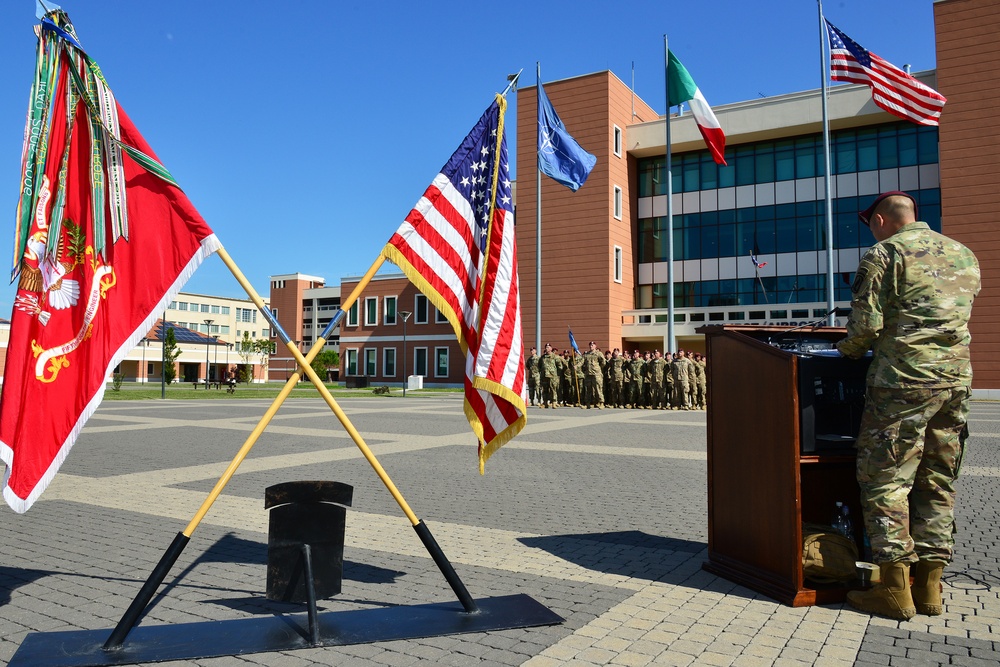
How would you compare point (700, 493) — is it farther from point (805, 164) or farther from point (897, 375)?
point (805, 164)

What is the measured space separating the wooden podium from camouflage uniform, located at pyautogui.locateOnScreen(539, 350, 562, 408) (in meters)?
Answer: 21.9

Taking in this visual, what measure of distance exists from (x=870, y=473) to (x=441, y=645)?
242cm

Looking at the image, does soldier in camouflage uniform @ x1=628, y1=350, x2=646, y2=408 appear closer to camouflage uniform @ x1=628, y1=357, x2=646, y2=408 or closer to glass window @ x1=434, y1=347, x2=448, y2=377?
camouflage uniform @ x1=628, y1=357, x2=646, y2=408

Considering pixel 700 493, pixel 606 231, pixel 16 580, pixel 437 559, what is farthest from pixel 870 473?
pixel 606 231

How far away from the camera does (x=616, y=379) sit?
88.4 ft

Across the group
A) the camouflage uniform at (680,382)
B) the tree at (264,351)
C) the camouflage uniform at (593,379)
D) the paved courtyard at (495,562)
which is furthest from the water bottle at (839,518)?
the tree at (264,351)

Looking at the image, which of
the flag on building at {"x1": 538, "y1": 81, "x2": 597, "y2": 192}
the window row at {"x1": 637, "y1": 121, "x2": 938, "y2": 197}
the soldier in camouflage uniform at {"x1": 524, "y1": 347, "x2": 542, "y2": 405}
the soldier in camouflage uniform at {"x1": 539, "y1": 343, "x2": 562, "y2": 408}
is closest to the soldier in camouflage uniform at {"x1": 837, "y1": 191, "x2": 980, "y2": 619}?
the flag on building at {"x1": 538, "y1": 81, "x2": 597, "y2": 192}

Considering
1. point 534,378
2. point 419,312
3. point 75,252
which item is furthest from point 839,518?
point 419,312

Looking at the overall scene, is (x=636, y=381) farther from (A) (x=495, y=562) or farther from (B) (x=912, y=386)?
(B) (x=912, y=386)

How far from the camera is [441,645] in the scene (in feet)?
12.3

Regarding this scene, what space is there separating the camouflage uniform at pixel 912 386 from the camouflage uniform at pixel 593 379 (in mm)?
22258

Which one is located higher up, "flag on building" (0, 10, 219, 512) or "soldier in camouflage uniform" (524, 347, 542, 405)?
"flag on building" (0, 10, 219, 512)

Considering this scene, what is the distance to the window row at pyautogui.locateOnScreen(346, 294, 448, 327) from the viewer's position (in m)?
62.7

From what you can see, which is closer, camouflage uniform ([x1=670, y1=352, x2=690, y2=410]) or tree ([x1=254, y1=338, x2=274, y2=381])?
camouflage uniform ([x1=670, y1=352, x2=690, y2=410])
